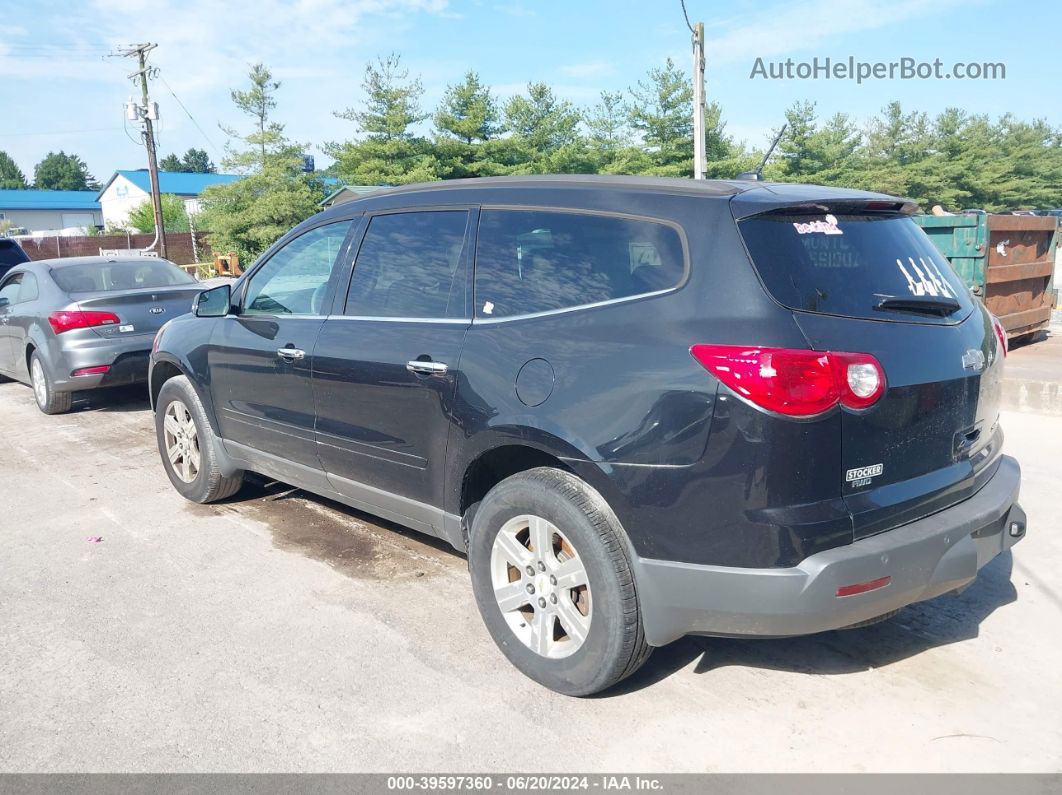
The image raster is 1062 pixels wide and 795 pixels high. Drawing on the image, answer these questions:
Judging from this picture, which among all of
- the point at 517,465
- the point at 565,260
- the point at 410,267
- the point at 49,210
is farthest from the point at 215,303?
the point at 49,210

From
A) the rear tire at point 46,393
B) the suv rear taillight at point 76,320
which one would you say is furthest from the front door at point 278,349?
the rear tire at point 46,393

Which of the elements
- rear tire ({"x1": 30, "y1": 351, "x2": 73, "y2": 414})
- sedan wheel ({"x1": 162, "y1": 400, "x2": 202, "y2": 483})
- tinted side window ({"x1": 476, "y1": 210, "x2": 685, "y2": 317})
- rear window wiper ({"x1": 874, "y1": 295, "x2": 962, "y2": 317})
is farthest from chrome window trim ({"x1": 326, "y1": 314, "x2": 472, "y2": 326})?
rear tire ({"x1": 30, "y1": 351, "x2": 73, "y2": 414})

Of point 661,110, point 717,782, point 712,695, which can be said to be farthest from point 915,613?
point 661,110

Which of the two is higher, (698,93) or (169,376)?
(698,93)

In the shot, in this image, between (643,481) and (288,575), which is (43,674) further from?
(643,481)

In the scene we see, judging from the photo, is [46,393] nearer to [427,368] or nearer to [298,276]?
[298,276]

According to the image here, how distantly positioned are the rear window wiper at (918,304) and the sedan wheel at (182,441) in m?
4.19

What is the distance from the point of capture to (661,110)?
34.8 metres

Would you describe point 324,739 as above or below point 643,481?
below

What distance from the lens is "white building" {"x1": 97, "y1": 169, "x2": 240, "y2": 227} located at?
78.6 meters

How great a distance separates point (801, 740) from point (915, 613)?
130cm

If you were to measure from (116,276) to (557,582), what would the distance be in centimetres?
784

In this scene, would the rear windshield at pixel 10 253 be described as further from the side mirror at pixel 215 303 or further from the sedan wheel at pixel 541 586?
the sedan wheel at pixel 541 586

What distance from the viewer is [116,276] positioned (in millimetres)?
9367
